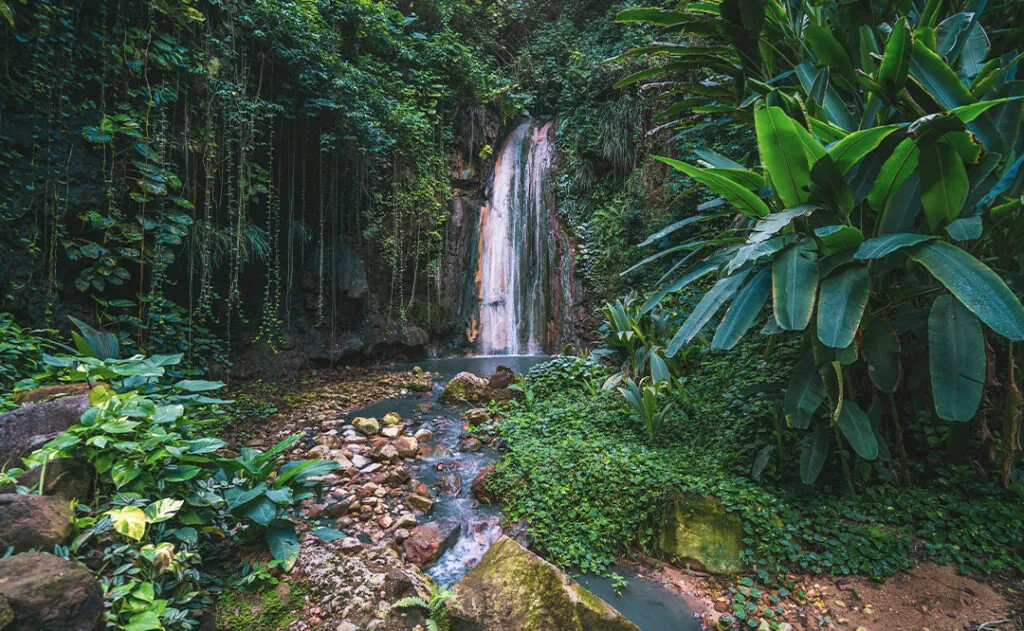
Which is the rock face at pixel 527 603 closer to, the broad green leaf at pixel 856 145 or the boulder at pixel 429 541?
the boulder at pixel 429 541

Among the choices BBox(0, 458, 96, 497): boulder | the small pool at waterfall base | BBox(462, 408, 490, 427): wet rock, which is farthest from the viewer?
BBox(462, 408, 490, 427): wet rock

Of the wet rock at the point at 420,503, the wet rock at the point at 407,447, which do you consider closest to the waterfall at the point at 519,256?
the wet rock at the point at 407,447

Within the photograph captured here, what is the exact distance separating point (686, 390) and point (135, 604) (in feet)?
11.9

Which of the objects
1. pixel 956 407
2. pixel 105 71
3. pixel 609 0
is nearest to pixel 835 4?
pixel 956 407

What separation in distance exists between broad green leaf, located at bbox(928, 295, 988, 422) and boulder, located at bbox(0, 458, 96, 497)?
3242 millimetres

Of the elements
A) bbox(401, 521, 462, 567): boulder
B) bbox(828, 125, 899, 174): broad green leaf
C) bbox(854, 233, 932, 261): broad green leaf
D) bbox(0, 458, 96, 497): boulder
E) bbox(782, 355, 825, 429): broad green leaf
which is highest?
bbox(828, 125, 899, 174): broad green leaf

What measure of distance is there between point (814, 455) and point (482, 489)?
6.83ft

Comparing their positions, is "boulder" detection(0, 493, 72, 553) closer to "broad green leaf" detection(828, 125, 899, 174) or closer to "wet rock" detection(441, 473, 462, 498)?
"wet rock" detection(441, 473, 462, 498)

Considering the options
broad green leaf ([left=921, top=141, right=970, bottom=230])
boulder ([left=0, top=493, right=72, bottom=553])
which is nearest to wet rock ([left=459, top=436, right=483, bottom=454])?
boulder ([left=0, top=493, right=72, bottom=553])

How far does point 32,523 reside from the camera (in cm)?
133

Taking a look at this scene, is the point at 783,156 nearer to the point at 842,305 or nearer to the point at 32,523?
the point at 842,305

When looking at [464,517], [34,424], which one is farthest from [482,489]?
[34,424]

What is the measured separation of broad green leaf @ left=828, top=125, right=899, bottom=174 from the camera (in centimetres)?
173

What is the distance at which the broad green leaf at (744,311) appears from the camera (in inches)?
76.9
